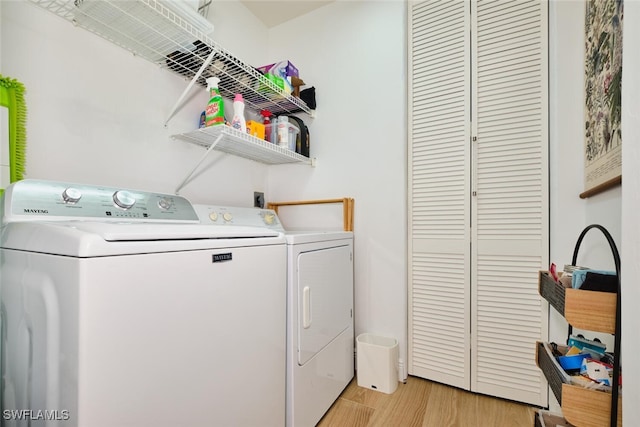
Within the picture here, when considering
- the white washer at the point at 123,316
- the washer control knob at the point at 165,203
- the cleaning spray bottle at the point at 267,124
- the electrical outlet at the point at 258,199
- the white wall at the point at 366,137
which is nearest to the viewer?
the white washer at the point at 123,316

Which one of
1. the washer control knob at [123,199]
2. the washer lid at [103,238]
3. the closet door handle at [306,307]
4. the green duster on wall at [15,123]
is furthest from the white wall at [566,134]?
the green duster on wall at [15,123]

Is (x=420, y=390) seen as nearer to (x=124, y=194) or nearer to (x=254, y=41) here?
(x=124, y=194)

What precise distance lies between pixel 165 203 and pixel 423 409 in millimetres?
1708

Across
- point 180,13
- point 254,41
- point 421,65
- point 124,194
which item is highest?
point 254,41

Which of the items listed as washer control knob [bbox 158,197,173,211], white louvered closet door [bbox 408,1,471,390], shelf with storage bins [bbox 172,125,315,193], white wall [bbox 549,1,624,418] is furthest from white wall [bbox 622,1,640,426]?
washer control knob [bbox 158,197,173,211]

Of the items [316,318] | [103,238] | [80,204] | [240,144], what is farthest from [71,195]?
[316,318]

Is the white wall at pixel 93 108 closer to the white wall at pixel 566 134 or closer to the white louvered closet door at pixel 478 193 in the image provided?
the white louvered closet door at pixel 478 193

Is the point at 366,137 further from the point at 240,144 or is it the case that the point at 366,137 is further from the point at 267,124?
the point at 240,144

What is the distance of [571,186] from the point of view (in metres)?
1.52

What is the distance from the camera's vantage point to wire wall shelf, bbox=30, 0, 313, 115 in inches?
44.6

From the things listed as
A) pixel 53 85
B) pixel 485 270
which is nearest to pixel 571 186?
pixel 485 270

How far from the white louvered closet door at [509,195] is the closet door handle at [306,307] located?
40.8 inches

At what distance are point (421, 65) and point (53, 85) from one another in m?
1.96

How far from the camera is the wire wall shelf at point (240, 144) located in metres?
1.48
